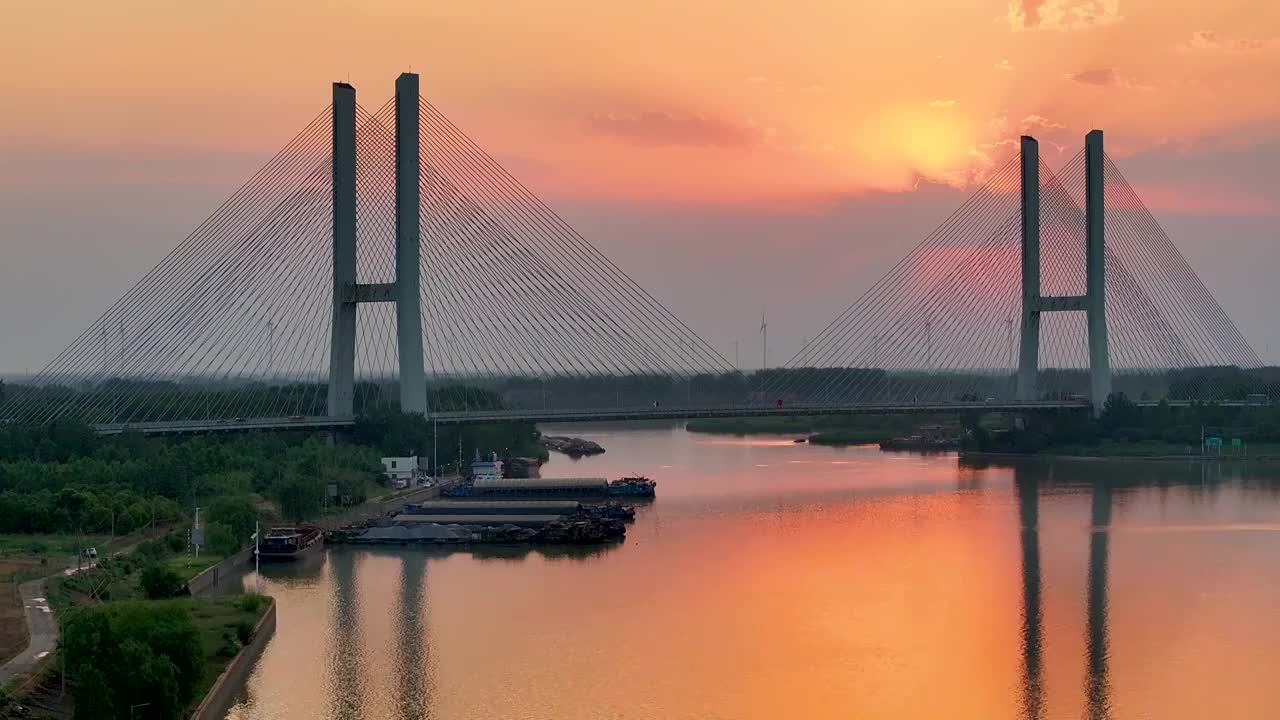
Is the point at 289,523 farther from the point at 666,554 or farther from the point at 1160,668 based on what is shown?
the point at 1160,668

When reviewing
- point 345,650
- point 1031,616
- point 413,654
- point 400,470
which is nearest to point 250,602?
point 345,650

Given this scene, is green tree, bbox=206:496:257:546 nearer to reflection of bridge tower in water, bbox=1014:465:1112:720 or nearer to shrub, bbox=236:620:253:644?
shrub, bbox=236:620:253:644

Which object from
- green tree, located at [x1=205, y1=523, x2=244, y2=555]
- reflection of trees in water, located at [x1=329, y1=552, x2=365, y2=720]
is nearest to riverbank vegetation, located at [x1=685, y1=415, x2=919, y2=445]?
green tree, located at [x1=205, y1=523, x2=244, y2=555]

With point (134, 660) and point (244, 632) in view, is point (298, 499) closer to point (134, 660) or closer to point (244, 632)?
point (244, 632)

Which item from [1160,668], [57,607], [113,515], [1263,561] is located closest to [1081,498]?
[1263,561]

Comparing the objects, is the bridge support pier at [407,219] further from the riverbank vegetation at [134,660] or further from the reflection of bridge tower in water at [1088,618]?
the riverbank vegetation at [134,660]

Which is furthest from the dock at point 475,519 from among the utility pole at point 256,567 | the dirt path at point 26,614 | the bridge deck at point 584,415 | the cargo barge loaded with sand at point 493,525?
the dirt path at point 26,614
